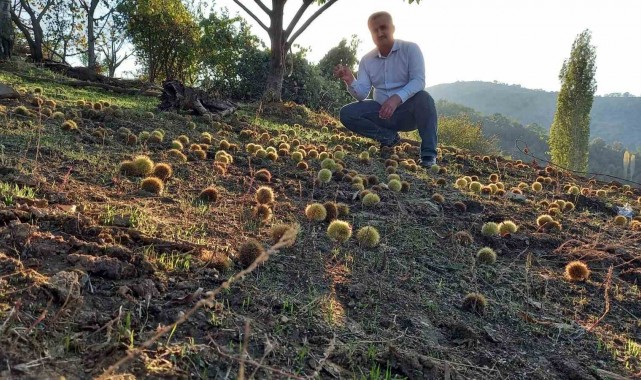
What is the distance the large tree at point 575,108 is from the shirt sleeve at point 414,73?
92.1 ft

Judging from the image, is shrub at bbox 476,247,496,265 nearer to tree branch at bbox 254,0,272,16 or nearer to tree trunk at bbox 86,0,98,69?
tree branch at bbox 254,0,272,16

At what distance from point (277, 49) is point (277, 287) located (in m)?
12.7

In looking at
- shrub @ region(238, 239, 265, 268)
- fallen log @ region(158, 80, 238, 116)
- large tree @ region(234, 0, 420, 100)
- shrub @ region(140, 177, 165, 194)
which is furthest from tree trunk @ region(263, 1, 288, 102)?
shrub @ region(238, 239, 265, 268)

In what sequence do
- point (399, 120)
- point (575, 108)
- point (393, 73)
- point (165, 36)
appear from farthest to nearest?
point (575, 108) < point (165, 36) < point (399, 120) < point (393, 73)

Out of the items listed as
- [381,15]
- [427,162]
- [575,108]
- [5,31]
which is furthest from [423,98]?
[575,108]

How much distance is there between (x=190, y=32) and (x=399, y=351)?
72.2 ft

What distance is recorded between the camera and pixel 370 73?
7199 mm

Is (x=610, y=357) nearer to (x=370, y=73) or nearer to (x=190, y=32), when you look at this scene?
(x=370, y=73)

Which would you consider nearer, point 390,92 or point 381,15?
point 381,15

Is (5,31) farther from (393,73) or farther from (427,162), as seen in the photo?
(427,162)

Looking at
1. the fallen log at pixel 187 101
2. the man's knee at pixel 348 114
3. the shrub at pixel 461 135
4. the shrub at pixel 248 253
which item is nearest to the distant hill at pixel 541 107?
the shrub at pixel 461 135

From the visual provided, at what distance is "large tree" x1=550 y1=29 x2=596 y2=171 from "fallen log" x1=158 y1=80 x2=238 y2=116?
28.1 m

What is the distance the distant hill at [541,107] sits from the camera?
411 feet

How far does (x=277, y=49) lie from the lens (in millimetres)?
14000
